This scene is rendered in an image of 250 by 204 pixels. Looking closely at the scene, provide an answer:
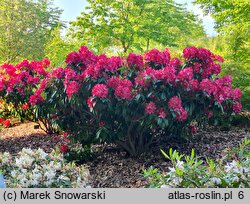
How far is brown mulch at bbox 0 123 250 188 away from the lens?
16.5ft

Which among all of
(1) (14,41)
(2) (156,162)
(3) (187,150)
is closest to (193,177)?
(2) (156,162)

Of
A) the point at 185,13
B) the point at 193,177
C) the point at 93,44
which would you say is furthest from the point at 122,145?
the point at 185,13

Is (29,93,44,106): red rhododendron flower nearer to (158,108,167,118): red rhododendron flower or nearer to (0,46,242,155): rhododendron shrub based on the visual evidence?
(0,46,242,155): rhododendron shrub

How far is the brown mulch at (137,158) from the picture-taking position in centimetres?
502

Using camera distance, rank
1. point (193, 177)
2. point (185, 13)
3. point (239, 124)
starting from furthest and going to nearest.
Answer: point (185, 13)
point (239, 124)
point (193, 177)

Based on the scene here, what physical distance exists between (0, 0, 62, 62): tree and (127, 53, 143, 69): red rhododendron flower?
12166 mm

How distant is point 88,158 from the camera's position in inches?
227

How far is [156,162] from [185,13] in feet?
52.2

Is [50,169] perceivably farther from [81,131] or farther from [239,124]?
[239,124]

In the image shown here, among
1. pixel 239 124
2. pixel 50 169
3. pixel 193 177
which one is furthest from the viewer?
pixel 239 124

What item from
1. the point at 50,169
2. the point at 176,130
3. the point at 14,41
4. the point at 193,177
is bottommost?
the point at 14,41

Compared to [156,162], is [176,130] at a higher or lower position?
higher

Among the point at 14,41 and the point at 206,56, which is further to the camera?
the point at 14,41

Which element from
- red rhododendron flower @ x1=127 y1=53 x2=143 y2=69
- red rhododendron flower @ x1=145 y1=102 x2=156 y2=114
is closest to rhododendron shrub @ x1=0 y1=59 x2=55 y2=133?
red rhododendron flower @ x1=127 y1=53 x2=143 y2=69
